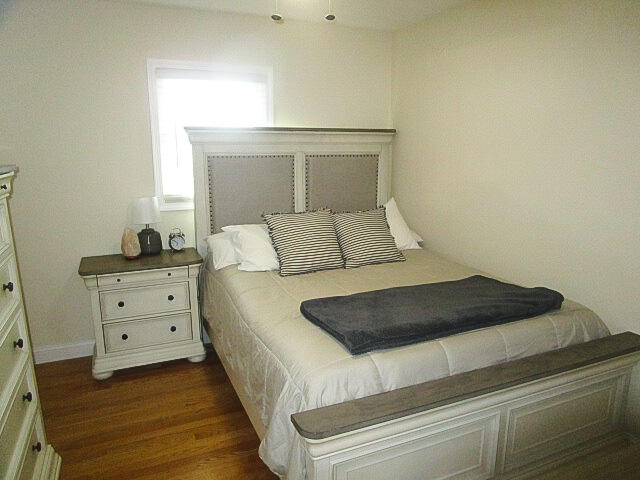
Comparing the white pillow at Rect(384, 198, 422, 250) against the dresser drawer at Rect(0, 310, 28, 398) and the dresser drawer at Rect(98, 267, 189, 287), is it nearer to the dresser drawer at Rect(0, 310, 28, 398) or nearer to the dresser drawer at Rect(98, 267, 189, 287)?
the dresser drawer at Rect(98, 267, 189, 287)

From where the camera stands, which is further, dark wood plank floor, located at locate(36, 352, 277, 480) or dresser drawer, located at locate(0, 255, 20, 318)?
dark wood plank floor, located at locate(36, 352, 277, 480)

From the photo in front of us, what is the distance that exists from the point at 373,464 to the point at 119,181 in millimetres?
2439

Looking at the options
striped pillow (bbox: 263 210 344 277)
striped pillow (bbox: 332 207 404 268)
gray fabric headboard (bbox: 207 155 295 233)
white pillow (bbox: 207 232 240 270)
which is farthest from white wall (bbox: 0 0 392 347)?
striped pillow (bbox: 332 207 404 268)

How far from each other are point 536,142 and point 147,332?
8.49ft

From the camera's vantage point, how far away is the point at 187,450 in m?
2.19

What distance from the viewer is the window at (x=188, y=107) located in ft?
10.1

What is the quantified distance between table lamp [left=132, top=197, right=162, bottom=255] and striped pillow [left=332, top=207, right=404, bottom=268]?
1.19 meters

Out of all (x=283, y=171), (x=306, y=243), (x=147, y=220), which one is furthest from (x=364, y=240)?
(x=147, y=220)

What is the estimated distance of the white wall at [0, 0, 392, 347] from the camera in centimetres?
275

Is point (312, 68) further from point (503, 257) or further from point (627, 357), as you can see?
point (627, 357)

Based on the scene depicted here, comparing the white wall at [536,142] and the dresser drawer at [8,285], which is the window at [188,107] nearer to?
the white wall at [536,142]

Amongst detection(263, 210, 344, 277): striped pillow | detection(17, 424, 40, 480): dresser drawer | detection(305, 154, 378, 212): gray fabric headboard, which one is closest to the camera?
detection(17, 424, 40, 480): dresser drawer

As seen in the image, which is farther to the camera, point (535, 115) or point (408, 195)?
point (408, 195)

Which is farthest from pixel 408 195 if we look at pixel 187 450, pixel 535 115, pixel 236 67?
pixel 187 450
